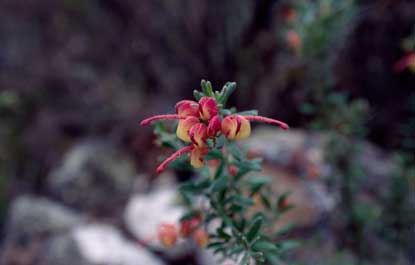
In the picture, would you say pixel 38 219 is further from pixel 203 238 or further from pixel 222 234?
pixel 222 234

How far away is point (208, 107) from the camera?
0.85m

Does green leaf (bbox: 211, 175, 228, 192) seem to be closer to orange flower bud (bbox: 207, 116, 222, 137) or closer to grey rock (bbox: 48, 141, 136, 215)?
orange flower bud (bbox: 207, 116, 222, 137)

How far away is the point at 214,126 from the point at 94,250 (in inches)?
71.4

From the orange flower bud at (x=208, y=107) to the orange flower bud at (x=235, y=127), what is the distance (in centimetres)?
3

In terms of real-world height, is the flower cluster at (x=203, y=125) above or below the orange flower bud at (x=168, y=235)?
below

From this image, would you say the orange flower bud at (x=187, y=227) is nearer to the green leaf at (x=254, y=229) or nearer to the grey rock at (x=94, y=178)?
the green leaf at (x=254, y=229)

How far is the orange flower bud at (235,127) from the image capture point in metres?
0.85

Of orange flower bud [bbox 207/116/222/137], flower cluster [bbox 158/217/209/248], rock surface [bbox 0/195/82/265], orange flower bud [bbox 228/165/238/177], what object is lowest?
orange flower bud [bbox 207/116/222/137]

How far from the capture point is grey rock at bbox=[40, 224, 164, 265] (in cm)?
233

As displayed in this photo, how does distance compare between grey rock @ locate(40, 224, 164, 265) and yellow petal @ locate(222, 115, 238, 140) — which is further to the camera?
grey rock @ locate(40, 224, 164, 265)

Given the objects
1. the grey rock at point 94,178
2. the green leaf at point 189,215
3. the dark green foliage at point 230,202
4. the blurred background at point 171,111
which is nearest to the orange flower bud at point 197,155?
the dark green foliage at point 230,202

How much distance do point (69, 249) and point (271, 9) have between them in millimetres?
1873

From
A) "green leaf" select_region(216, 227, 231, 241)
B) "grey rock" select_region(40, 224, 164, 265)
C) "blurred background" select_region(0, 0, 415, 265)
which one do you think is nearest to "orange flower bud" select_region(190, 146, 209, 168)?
"green leaf" select_region(216, 227, 231, 241)

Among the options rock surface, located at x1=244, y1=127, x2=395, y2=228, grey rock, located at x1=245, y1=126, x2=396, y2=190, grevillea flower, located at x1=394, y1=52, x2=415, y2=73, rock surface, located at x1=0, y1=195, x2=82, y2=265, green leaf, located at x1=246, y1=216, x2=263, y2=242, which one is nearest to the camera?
green leaf, located at x1=246, y1=216, x2=263, y2=242
